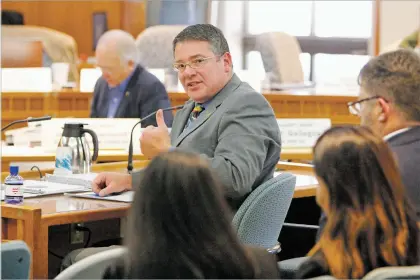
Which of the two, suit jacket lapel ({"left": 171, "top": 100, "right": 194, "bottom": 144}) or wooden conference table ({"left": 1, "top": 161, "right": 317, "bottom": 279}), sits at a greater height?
suit jacket lapel ({"left": 171, "top": 100, "right": 194, "bottom": 144})

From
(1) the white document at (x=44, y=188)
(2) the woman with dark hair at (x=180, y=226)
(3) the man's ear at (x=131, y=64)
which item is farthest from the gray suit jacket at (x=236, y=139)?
(3) the man's ear at (x=131, y=64)

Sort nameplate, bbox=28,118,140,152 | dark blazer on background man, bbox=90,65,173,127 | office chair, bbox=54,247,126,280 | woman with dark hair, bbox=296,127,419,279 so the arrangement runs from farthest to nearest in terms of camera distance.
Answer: dark blazer on background man, bbox=90,65,173,127 < nameplate, bbox=28,118,140,152 < office chair, bbox=54,247,126,280 < woman with dark hair, bbox=296,127,419,279

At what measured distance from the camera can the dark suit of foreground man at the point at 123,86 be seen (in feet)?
17.2

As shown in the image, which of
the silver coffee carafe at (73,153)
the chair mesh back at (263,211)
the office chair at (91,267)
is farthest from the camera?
the silver coffee carafe at (73,153)

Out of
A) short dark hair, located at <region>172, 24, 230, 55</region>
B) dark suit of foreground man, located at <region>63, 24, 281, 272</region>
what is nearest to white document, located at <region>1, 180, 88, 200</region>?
dark suit of foreground man, located at <region>63, 24, 281, 272</region>

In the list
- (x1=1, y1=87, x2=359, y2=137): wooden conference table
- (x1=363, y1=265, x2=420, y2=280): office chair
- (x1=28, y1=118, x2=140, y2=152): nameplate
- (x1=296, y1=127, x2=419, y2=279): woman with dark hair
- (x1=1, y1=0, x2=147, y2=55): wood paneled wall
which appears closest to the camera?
(x1=363, y1=265, x2=420, y2=280): office chair

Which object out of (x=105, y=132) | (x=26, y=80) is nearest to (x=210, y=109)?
(x=105, y=132)

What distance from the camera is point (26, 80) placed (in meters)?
5.87

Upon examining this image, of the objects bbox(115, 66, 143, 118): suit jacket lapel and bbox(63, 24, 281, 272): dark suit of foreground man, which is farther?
bbox(115, 66, 143, 118): suit jacket lapel

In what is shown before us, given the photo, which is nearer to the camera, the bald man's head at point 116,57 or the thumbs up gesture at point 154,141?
the thumbs up gesture at point 154,141

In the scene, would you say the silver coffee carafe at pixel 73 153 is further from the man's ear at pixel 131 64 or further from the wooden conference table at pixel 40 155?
the man's ear at pixel 131 64

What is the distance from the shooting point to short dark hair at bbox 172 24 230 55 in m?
2.95

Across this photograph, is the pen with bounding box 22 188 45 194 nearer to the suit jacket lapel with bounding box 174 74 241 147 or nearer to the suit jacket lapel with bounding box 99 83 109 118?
the suit jacket lapel with bounding box 174 74 241 147

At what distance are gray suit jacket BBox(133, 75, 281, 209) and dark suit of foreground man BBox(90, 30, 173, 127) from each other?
210 cm
